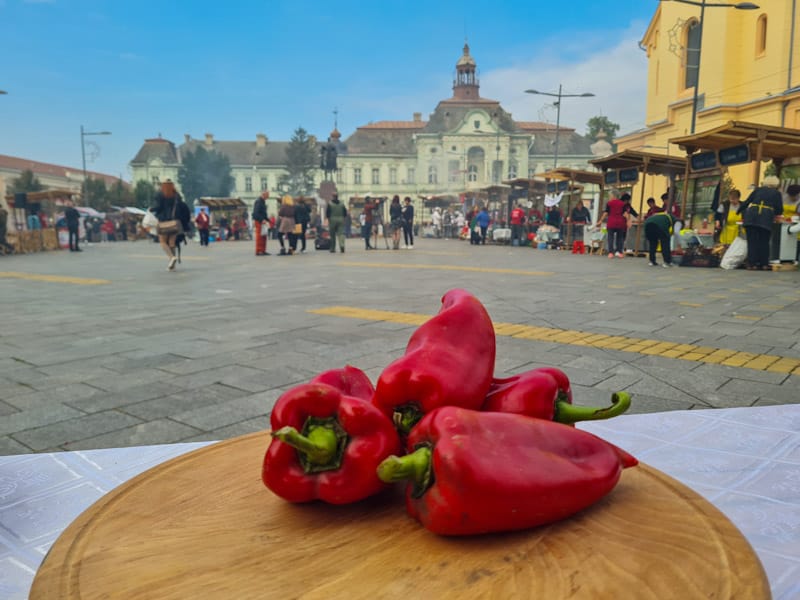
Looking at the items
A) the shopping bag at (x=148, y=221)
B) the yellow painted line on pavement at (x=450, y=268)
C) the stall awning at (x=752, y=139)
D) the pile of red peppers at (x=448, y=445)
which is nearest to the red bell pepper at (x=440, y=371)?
the pile of red peppers at (x=448, y=445)

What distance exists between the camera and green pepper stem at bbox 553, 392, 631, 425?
1.07 meters

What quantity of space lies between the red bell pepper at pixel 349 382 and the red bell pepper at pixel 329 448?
0.15 metres

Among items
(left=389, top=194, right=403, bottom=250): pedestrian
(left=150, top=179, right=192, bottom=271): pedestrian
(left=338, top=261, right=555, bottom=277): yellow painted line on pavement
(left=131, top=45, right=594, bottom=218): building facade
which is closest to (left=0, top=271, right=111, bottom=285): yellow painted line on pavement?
(left=150, top=179, right=192, bottom=271): pedestrian

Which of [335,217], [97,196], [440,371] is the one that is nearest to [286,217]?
[335,217]

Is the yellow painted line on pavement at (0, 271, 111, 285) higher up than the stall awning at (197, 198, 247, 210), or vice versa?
the stall awning at (197, 198, 247, 210)

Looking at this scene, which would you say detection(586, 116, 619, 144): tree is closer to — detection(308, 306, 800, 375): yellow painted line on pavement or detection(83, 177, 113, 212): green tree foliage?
detection(83, 177, 113, 212): green tree foliage

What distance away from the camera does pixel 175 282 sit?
962cm

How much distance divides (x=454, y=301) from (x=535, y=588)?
60 centimetres

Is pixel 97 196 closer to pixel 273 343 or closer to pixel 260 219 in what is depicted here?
pixel 260 219

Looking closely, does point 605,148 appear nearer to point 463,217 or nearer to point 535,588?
point 463,217

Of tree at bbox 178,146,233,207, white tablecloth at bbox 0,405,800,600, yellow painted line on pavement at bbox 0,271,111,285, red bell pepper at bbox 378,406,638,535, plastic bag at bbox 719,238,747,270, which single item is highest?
tree at bbox 178,146,233,207

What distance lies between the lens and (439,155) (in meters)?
67.5

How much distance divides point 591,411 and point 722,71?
27896mm

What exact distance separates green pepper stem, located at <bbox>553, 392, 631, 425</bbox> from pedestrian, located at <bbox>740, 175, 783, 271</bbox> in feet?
39.9
